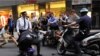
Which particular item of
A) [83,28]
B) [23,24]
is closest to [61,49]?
[83,28]

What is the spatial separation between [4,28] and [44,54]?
387 centimetres

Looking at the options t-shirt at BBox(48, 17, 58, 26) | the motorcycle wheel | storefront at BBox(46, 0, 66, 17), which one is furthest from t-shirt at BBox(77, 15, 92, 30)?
storefront at BBox(46, 0, 66, 17)

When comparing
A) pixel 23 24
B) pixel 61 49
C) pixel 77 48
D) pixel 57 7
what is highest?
pixel 23 24

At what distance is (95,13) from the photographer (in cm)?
2839

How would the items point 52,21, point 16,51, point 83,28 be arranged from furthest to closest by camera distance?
point 52,21, point 16,51, point 83,28

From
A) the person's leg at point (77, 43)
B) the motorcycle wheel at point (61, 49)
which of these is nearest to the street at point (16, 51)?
the motorcycle wheel at point (61, 49)

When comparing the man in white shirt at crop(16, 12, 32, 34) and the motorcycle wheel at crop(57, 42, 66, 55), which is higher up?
the man in white shirt at crop(16, 12, 32, 34)

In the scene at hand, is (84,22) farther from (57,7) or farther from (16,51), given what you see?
(57,7)

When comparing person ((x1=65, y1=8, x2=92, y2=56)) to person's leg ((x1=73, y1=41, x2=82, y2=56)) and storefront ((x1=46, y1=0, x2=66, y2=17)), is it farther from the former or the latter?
storefront ((x1=46, y1=0, x2=66, y2=17))

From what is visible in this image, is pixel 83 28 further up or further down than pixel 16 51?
further up

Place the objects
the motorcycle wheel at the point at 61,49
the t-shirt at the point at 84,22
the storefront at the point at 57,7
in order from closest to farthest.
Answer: the t-shirt at the point at 84,22 → the motorcycle wheel at the point at 61,49 → the storefront at the point at 57,7

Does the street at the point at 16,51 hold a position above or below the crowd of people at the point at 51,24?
below

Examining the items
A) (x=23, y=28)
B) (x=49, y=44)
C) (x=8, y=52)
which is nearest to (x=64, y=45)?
(x=23, y=28)

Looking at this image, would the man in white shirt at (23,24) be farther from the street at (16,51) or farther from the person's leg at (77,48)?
the person's leg at (77,48)
